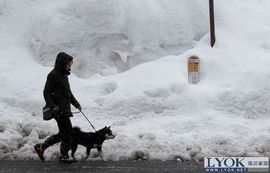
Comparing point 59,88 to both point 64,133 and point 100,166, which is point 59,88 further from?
point 100,166

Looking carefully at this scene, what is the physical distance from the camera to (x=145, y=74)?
12352 mm

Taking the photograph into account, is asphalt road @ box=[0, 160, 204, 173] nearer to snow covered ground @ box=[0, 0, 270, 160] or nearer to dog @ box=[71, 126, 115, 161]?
dog @ box=[71, 126, 115, 161]

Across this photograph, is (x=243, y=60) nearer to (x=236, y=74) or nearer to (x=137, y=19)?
(x=236, y=74)

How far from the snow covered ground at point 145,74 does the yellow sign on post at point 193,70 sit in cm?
21

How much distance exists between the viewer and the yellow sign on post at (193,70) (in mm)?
12320

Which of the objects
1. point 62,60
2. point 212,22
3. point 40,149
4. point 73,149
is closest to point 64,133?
point 73,149

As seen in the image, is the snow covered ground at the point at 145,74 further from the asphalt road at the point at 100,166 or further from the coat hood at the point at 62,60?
the coat hood at the point at 62,60

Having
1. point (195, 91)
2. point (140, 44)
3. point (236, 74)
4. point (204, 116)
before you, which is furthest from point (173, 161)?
point (140, 44)

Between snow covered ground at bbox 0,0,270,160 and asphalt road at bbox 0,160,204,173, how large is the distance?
0.33 m

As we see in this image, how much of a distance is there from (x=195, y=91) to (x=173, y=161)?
3214mm

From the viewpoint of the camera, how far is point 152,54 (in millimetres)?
13266

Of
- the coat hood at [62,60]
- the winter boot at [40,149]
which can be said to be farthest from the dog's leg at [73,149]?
the coat hood at [62,60]

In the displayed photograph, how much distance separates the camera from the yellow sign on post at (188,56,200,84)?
12320mm

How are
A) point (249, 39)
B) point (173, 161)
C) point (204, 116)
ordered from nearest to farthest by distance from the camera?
1. point (173, 161)
2. point (204, 116)
3. point (249, 39)
